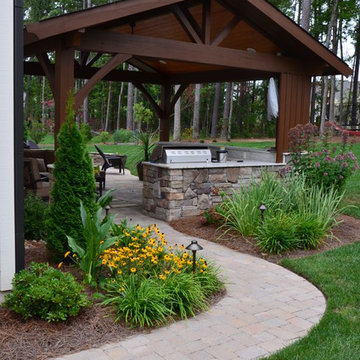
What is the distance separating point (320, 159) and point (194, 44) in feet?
8.51

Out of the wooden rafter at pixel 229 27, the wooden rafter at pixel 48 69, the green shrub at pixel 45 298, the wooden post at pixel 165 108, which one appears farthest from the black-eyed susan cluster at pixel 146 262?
the wooden post at pixel 165 108

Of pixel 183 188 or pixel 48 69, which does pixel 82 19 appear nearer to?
pixel 48 69

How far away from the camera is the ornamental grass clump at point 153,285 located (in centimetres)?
366

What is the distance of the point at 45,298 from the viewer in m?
3.38

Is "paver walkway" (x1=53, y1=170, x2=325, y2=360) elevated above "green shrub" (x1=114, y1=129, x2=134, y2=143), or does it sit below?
below

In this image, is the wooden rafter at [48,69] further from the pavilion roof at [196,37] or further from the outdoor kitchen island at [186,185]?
the outdoor kitchen island at [186,185]

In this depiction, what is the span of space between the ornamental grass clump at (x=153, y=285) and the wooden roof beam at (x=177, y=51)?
3037mm

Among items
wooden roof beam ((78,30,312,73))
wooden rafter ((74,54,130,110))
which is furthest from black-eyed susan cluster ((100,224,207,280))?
wooden roof beam ((78,30,312,73))

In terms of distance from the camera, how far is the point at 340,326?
366 cm

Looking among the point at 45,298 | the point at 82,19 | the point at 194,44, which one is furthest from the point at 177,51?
the point at 45,298

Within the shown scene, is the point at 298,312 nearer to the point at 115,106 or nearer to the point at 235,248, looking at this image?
the point at 235,248

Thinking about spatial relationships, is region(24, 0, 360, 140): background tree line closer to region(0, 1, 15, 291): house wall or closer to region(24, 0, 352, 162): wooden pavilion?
region(24, 0, 352, 162): wooden pavilion

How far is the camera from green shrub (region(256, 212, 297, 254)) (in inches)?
226

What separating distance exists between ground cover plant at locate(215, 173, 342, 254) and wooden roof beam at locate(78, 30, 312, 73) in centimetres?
204
